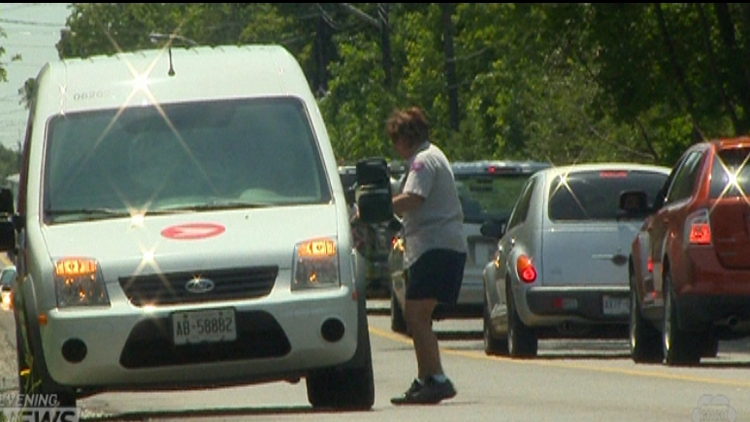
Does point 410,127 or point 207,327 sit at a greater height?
point 410,127

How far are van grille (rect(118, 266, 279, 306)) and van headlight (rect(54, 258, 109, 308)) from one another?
0.42 feet

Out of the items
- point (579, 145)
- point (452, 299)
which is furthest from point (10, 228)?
point (579, 145)

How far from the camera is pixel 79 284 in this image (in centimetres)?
1276

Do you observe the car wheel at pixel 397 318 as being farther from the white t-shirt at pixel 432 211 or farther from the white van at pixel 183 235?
the white van at pixel 183 235

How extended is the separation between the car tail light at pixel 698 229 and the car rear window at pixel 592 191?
3.16m

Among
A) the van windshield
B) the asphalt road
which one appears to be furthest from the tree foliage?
the van windshield

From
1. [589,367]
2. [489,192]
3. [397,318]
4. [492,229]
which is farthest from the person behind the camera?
[397,318]

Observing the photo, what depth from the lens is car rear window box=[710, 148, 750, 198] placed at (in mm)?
16953

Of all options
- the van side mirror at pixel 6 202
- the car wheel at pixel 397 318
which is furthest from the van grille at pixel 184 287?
the car wheel at pixel 397 318

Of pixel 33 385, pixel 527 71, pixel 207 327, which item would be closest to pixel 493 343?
pixel 207 327

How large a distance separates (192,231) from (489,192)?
11.7m

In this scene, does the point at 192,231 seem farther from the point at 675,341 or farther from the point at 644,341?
the point at 644,341

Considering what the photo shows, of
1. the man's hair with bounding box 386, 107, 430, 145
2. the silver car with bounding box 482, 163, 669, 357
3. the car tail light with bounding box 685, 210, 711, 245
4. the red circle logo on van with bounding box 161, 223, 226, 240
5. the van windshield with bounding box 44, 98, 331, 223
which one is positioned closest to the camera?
the red circle logo on van with bounding box 161, 223, 226, 240

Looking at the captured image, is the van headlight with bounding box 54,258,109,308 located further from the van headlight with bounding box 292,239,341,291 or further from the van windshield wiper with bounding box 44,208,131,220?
the van headlight with bounding box 292,239,341,291
